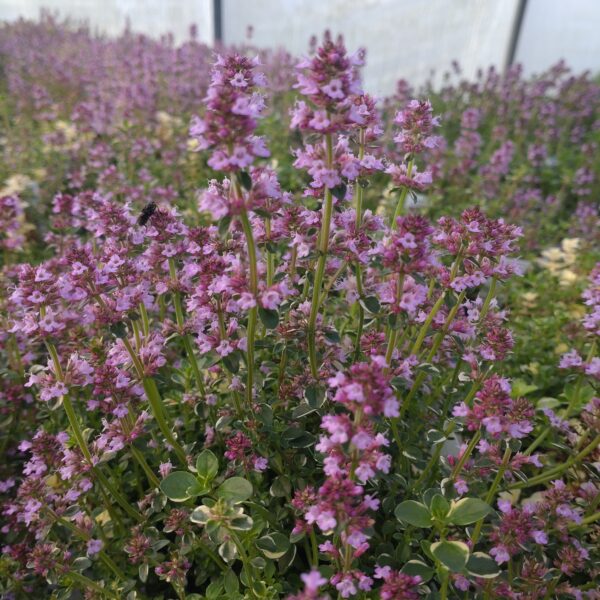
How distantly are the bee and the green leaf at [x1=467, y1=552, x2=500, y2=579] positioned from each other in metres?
2.01

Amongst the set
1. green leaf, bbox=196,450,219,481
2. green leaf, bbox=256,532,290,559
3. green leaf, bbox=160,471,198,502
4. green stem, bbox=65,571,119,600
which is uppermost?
green leaf, bbox=196,450,219,481

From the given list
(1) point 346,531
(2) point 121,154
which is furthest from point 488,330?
(2) point 121,154

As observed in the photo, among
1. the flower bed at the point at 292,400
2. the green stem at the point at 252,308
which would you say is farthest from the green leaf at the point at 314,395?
the green stem at the point at 252,308

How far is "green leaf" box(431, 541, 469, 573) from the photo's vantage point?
157 centimetres

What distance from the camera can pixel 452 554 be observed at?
5.33ft

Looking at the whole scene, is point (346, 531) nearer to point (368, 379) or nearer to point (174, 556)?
point (368, 379)

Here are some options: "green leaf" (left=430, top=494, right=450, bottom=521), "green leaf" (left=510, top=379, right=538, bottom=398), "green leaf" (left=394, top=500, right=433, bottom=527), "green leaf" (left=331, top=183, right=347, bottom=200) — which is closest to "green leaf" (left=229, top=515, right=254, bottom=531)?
"green leaf" (left=394, top=500, right=433, bottom=527)

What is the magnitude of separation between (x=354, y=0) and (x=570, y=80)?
540 centimetres

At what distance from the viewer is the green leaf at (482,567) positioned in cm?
169

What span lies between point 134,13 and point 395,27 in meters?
6.99

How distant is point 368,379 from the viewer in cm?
147

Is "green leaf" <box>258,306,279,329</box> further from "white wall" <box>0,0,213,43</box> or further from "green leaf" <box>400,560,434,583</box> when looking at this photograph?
"white wall" <box>0,0,213,43</box>

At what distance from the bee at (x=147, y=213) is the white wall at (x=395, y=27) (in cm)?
1061

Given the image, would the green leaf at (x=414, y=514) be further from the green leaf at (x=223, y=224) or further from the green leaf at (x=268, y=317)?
the green leaf at (x=223, y=224)
